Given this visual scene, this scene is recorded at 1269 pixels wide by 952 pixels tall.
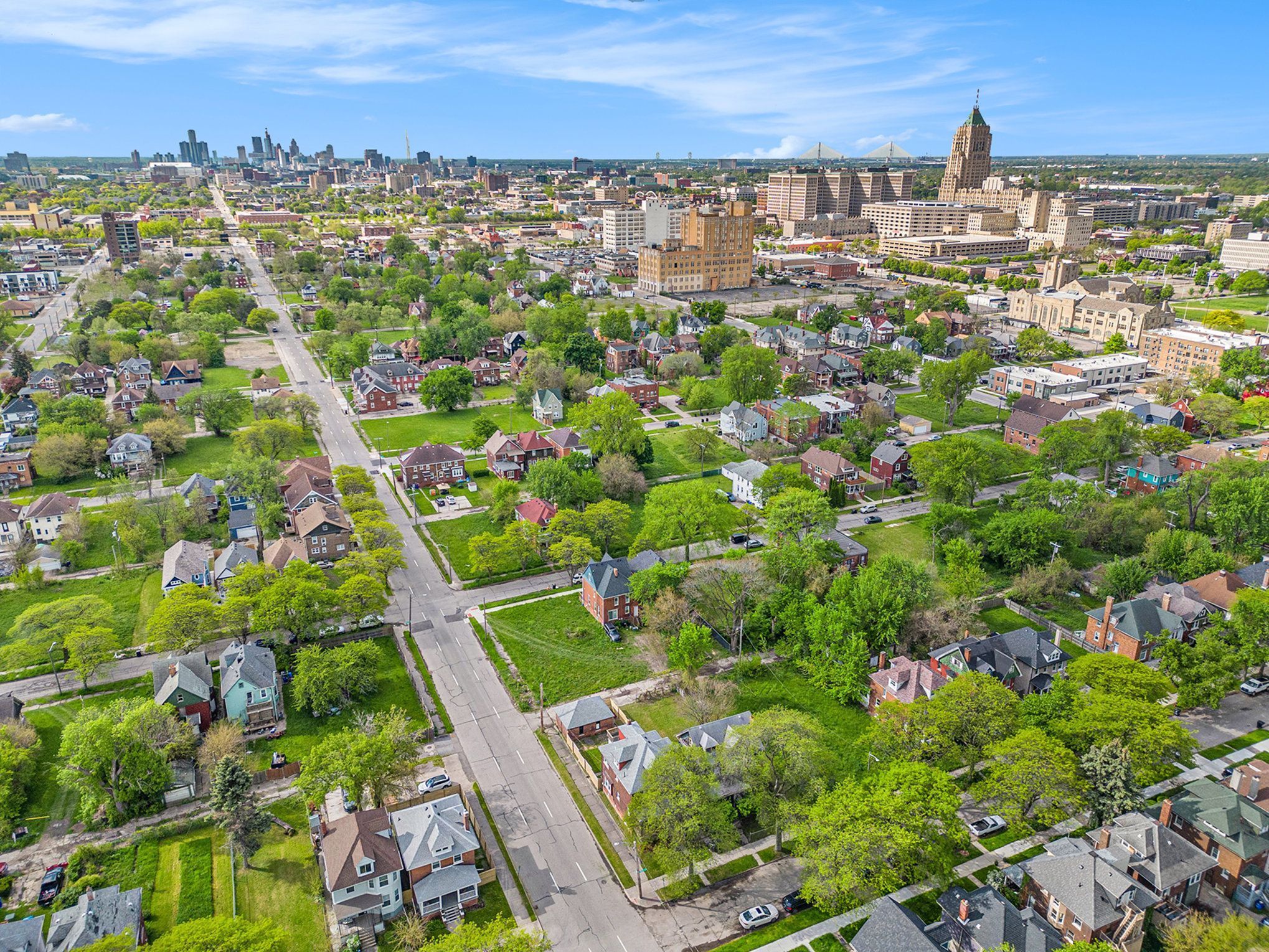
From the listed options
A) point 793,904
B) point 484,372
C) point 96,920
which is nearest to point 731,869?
point 793,904

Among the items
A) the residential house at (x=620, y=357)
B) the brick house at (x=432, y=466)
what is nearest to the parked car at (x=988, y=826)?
the brick house at (x=432, y=466)

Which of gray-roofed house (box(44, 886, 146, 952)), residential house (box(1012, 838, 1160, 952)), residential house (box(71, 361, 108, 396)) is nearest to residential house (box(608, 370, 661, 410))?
residential house (box(71, 361, 108, 396))

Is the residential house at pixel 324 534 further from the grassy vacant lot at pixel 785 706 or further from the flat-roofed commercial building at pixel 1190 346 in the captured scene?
the flat-roofed commercial building at pixel 1190 346

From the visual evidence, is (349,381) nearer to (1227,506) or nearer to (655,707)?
(655,707)

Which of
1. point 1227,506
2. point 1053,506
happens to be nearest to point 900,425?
point 1053,506

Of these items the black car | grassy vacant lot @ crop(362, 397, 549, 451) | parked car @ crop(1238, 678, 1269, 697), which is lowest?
the black car

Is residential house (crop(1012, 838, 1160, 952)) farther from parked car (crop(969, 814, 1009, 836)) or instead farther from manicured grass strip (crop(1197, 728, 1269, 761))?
manicured grass strip (crop(1197, 728, 1269, 761))

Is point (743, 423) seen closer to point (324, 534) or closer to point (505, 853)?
point (324, 534)
